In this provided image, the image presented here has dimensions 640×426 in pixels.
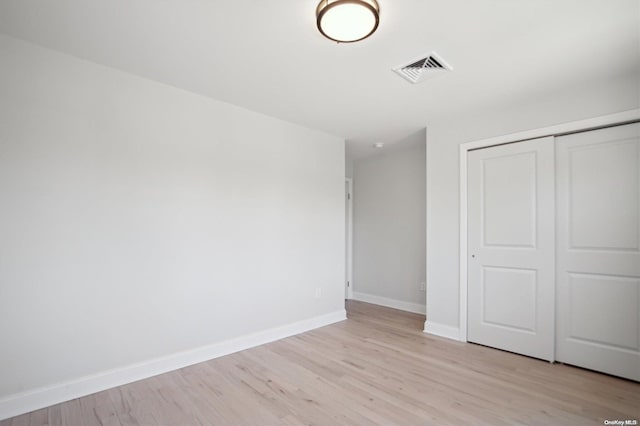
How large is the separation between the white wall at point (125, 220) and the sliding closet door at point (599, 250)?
105 inches

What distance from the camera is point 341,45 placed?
7.09 feet

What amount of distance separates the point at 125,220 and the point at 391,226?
3.67 metres

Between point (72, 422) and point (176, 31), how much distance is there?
2496 millimetres

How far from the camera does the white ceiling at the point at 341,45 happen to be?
1.82 m

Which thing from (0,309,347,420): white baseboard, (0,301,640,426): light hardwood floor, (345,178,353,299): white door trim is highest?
(345,178,353,299): white door trim

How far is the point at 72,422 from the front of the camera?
1.95 m

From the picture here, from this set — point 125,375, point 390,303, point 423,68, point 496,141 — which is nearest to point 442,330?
point 390,303

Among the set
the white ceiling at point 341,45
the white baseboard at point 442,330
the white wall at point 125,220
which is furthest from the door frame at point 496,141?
the white wall at point 125,220

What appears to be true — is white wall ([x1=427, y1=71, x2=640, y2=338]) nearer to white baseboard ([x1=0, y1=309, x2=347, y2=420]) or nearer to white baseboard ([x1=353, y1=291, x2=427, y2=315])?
white baseboard ([x1=353, y1=291, x2=427, y2=315])

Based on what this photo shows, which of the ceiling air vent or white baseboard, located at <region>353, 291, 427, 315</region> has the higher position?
the ceiling air vent

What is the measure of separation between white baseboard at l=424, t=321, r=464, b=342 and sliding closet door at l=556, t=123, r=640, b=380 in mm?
894

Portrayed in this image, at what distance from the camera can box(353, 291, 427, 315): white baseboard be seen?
4629 mm

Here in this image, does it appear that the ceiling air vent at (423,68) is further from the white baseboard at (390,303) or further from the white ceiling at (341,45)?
the white baseboard at (390,303)

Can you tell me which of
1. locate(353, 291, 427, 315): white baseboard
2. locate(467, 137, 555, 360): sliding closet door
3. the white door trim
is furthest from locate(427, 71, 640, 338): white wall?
the white door trim
